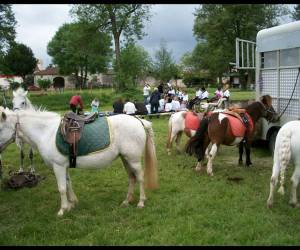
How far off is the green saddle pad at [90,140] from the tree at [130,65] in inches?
1149

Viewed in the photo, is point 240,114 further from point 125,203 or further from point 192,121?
point 125,203

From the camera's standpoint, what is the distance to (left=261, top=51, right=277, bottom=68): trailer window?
9.38 m

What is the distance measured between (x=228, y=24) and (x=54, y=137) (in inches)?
1769

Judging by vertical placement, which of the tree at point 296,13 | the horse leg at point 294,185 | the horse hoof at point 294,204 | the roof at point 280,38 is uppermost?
the tree at point 296,13

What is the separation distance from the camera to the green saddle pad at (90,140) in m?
5.89

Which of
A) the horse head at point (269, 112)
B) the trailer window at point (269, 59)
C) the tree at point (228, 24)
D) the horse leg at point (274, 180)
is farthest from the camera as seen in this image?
the tree at point (228, 24)

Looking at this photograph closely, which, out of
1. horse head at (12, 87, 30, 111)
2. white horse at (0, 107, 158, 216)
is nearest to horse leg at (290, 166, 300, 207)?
white horse at (0, 107, 158, 216)

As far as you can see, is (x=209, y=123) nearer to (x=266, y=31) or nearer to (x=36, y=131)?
(x=266, y=31)

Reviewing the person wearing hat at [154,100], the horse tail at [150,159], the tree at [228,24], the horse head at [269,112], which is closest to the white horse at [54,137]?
the horse tail at [150,159]

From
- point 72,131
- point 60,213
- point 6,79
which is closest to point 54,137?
point 72,131

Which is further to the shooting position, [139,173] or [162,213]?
[139,173]

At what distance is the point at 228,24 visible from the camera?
47.7 metres

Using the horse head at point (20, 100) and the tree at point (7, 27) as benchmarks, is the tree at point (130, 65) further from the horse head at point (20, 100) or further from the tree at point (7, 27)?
the horse head at point (20, 100)

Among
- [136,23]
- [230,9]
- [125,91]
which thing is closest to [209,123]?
[125,91]
